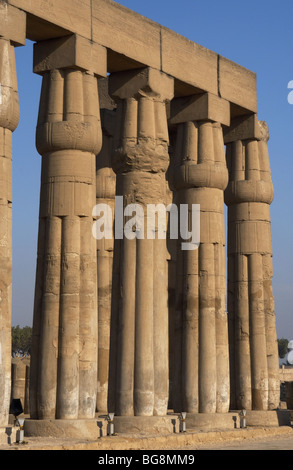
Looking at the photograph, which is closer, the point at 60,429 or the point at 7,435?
the point at 7,435

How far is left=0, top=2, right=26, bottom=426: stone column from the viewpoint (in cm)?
1811

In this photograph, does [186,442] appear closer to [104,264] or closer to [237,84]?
[104,264]

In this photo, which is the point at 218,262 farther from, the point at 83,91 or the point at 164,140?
the point at 83,91

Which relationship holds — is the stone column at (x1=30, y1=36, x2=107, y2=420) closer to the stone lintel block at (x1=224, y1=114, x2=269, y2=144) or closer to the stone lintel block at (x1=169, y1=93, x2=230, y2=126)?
the stone lintel block at (x1=169, y1=93, x2=230, y2=126)

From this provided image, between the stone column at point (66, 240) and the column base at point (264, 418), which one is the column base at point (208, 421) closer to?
the column base at point (264, 418)

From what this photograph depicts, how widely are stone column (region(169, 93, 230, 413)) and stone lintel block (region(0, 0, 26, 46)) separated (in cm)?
708

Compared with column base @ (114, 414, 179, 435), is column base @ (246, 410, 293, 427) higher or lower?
higher

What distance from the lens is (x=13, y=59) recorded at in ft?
63.0

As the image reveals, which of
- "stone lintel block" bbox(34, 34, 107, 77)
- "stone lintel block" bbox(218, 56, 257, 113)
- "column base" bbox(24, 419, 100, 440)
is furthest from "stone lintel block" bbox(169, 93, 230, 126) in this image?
"column base" bbox(24, 419, 100, 440)

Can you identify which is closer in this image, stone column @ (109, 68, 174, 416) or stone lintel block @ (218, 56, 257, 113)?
stone column @ (109, 68, 174, 416)

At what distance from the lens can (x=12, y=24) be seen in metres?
19.3

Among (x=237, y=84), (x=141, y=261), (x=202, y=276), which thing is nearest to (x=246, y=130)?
(x=237, y=84)

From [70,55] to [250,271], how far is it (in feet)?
30.5

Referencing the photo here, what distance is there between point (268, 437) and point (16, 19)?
40.3 feet
